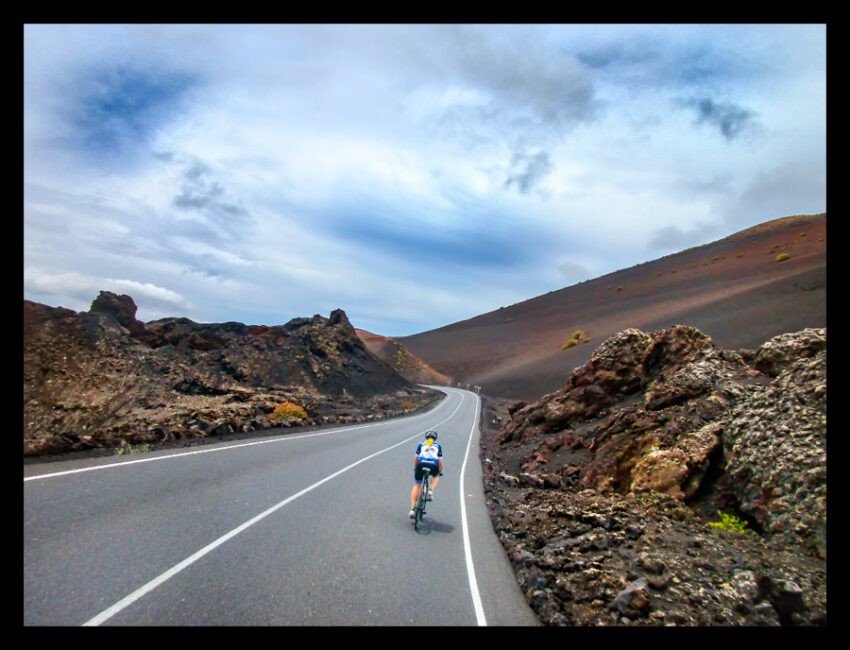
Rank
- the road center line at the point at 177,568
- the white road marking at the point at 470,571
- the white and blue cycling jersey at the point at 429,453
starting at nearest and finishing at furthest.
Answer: the road center line at the point at 177,568
the white road marking at the point at 470,571
the white and blue cycling jersey at the point at 429,453

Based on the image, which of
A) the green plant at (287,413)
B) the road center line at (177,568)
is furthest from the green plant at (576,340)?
the road center line at (177,568)

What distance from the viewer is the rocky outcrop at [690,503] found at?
579cm

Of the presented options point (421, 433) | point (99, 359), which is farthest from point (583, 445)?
point (99, 359)

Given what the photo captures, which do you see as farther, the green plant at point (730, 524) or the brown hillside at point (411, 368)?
the brown hillside at point (411, 368)

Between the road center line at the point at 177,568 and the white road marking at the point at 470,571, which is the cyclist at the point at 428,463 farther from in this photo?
the road center line at the point at 177,568

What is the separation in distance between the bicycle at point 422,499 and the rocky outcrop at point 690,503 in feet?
6.00

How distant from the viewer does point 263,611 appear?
4.88 m

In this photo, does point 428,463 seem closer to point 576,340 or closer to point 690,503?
point 690,503

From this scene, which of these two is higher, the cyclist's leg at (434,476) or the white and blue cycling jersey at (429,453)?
the white and blue cycling jersey at (429,453)

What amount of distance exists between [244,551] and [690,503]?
336 inches

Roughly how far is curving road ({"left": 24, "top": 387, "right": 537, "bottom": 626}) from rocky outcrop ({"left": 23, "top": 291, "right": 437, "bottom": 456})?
5.99 metres

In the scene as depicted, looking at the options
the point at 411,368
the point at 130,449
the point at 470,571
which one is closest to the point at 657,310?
the point at 411,368
